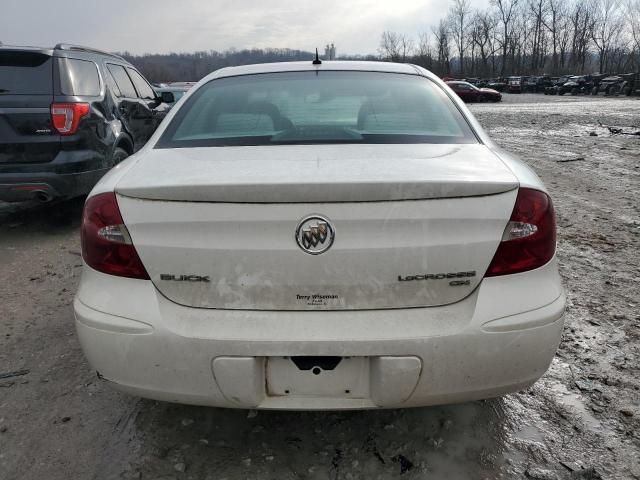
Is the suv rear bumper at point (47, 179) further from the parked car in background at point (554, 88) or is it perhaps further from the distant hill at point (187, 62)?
the distant hill at point (187, 62)

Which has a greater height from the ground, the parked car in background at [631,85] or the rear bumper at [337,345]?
the parked car in background at [631,85]

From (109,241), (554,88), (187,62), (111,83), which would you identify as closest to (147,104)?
(111,83)

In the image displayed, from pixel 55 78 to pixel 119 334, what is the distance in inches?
150

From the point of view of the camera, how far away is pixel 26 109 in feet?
14.8

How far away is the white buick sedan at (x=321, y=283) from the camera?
165cm

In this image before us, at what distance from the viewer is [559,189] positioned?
268 inches

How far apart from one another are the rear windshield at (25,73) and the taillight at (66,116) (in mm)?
174

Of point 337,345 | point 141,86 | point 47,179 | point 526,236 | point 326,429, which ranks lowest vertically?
point 326,429

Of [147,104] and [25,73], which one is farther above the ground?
[25,73]

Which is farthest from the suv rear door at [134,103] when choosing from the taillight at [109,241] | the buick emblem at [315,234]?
the buick emblem at [315,234]

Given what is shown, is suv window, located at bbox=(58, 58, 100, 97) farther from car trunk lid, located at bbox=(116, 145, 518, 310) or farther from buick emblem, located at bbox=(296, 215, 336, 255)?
buick emblem, located at bbox=(296, 215, 336, 255)

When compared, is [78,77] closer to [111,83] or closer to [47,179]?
[111,83]

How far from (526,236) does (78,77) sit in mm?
4671

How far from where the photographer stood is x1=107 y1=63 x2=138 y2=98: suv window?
20.0 feet
